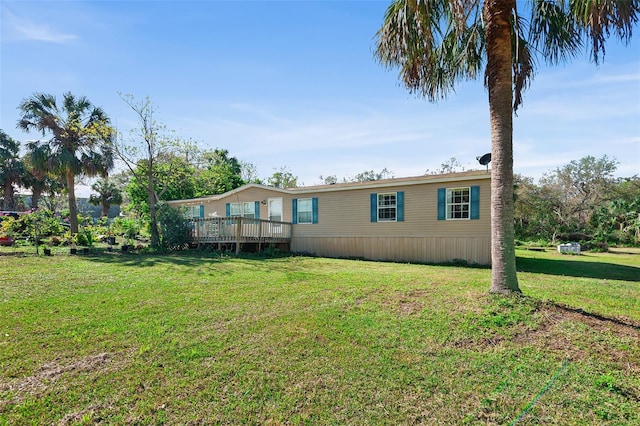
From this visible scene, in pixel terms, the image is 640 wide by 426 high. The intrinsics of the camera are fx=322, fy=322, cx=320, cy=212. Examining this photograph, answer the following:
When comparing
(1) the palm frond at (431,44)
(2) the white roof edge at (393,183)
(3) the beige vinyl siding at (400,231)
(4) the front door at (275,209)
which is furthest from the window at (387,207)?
(1) the palm frond at (431,44)

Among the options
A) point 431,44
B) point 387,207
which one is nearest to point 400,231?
point 387,207

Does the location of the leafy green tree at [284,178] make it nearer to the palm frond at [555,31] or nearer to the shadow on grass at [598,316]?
the palm frond at [555,31]

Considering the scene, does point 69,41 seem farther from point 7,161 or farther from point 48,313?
point 7,161

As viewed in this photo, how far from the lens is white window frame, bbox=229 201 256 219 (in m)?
16.9

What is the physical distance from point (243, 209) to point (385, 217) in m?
7.88

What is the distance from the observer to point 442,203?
40.1 feet

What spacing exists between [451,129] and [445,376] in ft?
42.2

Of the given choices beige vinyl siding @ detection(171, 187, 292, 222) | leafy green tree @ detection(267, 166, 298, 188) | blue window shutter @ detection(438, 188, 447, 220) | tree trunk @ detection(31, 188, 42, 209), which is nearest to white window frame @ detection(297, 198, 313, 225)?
beige vinyl siding @ detection(171, 187, 292, 222)

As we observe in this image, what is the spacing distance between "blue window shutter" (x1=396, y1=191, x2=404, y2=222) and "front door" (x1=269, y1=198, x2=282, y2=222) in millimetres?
5984

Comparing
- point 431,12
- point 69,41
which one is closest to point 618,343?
point 431,12

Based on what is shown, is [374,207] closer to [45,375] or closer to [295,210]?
[295,210]

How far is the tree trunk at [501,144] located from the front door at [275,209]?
11.9 metres

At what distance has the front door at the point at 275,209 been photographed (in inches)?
639

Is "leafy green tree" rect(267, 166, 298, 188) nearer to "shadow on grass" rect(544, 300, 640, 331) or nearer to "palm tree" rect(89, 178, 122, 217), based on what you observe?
"palm tree" rect(89, 178, 122, 217)
